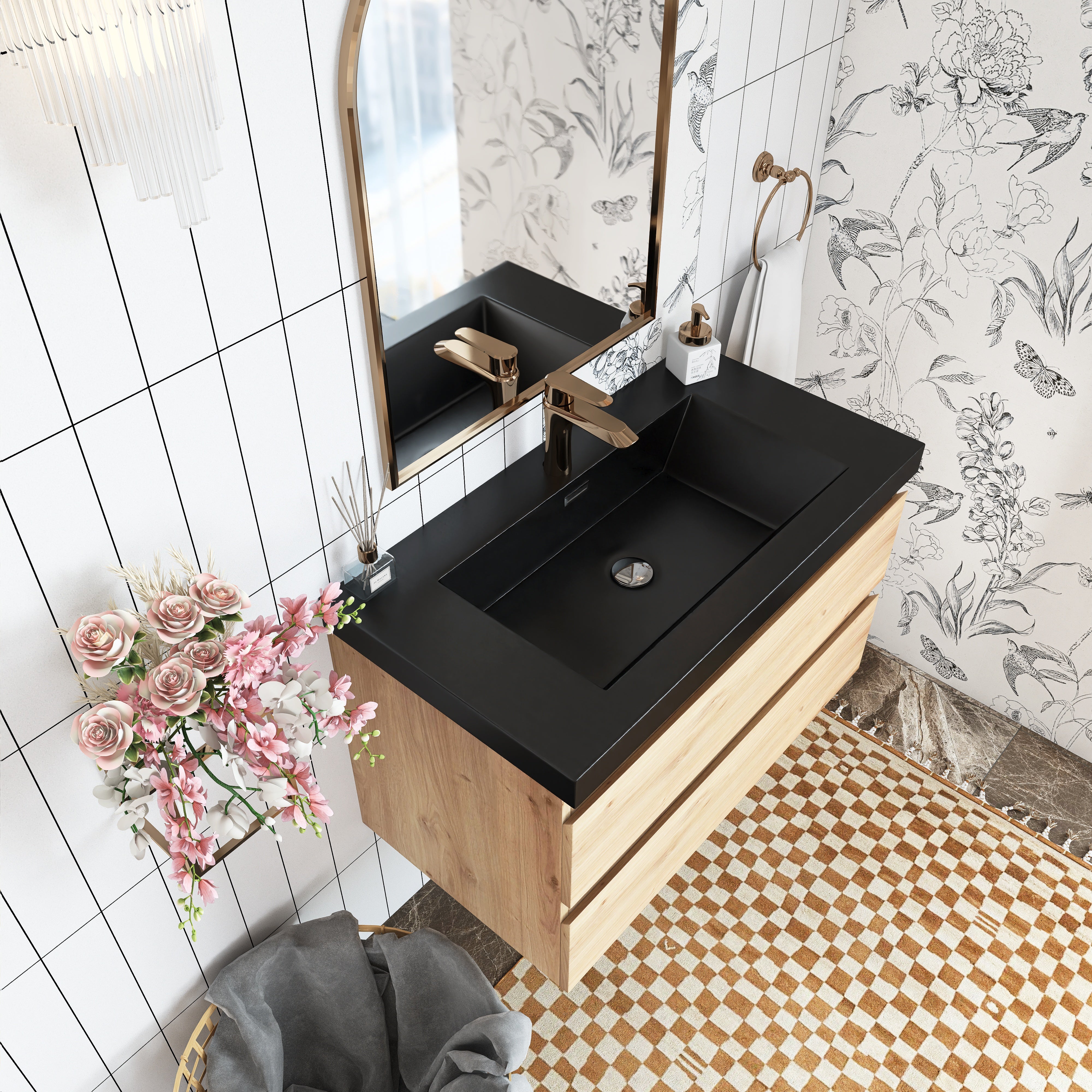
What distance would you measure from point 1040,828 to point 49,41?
7.92 ft

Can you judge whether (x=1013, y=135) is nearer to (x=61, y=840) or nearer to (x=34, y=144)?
(x=34, y=144)

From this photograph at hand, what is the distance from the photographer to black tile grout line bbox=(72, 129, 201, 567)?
962mm

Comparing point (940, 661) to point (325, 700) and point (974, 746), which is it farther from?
point (325, 700)

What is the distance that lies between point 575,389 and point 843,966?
1346 mm

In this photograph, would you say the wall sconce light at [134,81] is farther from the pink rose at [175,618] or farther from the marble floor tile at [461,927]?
the marble floor tile at [461,927]

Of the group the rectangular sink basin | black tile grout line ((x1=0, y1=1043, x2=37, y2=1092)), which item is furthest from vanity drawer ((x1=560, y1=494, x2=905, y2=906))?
black tile grout line ((x1=0, y1=1043, x2=37, y2=1092))

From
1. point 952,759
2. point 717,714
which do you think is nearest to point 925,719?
point 952,759

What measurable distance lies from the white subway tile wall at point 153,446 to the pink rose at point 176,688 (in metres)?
0.17

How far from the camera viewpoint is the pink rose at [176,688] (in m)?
1.07

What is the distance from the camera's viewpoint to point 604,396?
5.09 ft

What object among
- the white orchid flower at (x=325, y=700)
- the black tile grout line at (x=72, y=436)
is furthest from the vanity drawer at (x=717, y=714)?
the black tile grout line at (x=72, y=436)

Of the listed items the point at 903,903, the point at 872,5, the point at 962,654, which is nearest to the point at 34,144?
the point at 872,5

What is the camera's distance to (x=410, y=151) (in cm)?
127

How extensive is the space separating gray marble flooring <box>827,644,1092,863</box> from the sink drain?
3.56 feet
